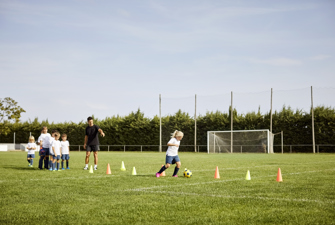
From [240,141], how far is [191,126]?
27.5 ft

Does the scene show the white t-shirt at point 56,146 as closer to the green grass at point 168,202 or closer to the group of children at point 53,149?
the group of children at point 53,149

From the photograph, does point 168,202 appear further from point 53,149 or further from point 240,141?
point 240,141

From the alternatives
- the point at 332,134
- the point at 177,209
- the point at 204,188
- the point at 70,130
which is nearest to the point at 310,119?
the point at 332,134

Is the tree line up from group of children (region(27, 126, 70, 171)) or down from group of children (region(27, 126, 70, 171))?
up

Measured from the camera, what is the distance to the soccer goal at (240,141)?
43.7 metres

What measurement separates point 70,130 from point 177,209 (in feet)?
184

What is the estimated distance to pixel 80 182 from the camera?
10672 millimetres

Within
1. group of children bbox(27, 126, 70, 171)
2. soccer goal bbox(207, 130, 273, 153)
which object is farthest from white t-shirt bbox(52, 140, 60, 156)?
soccer goal bbox(207, 130, 273, 153)

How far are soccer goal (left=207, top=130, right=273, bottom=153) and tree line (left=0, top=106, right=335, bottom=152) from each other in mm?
2166

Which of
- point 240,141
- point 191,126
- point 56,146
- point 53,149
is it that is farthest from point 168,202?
point 191,126

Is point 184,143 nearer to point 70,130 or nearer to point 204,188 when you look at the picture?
point 70,130

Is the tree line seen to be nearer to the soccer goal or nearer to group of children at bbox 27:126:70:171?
the soccer goal

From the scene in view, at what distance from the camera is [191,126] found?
5275cm

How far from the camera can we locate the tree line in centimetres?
4431
